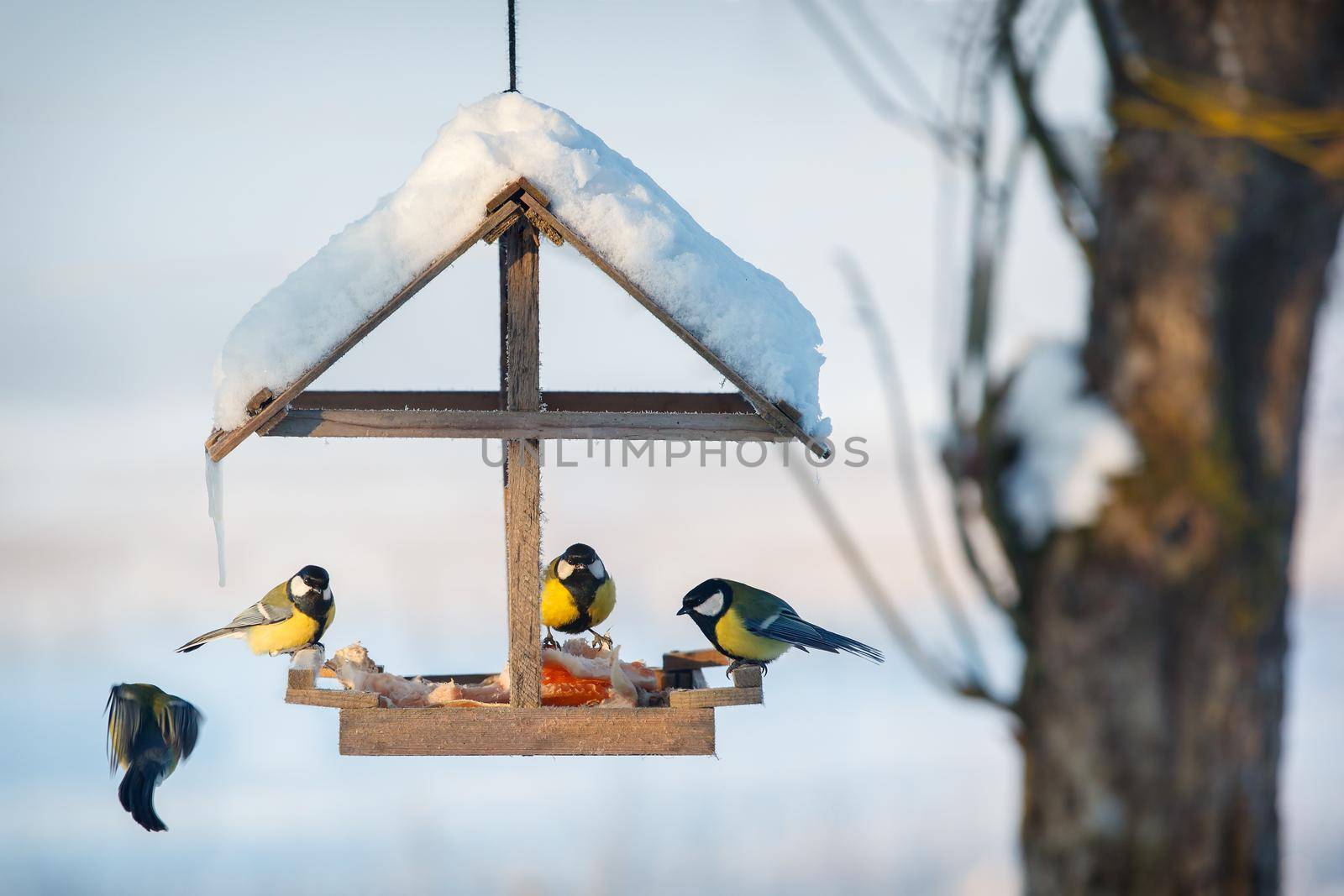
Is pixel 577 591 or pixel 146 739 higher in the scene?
pixel 577 591

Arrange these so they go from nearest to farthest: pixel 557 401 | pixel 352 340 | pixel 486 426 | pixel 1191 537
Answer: pixel 1191 537 → pixel 352 340 → pixel 486 426 → pixel 557 401

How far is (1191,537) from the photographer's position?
6.52 ft

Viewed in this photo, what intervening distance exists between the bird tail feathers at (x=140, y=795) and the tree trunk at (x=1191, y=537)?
12.5 ft

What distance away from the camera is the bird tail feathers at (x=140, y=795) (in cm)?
474

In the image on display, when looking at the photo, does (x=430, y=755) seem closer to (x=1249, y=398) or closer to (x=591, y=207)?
(x=591, y=207)

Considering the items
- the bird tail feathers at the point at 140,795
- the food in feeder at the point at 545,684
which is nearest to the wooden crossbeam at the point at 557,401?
the food in feeder at the point at 545,684

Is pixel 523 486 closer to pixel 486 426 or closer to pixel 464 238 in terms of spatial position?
pixel 486 426

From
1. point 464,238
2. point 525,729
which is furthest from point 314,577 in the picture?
point 464,238

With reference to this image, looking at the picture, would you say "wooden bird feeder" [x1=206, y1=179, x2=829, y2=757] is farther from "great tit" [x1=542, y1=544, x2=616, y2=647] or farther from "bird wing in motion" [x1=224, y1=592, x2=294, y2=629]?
"bird wing in motion" [x1=224, y1=592, x2=294, y2=629]

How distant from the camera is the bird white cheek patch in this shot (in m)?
4.98

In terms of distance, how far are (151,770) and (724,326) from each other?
116 inches

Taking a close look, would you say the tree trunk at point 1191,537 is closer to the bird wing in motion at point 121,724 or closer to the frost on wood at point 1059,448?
the frost on wood at point 1059,448

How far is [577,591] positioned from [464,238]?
63.3 inches

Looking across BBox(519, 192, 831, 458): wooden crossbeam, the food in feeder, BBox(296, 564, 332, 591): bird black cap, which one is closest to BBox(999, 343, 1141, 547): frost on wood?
BBox(519, 192, 831, 458): wooden crossbeam
